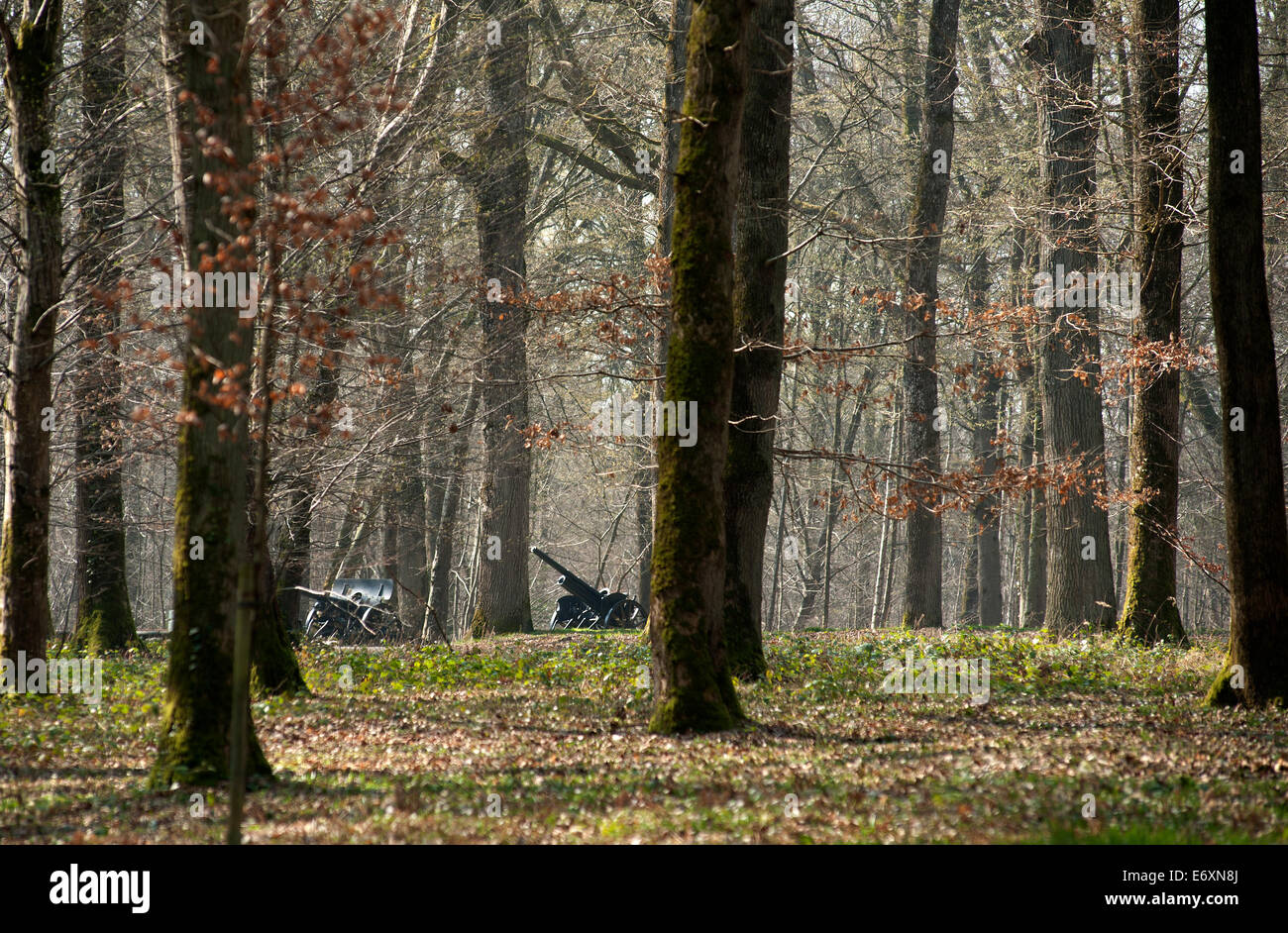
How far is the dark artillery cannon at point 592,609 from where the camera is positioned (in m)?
21.1

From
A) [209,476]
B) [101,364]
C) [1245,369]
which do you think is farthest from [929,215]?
[209,476]

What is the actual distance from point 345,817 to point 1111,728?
5.58 metres

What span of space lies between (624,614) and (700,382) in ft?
46.3

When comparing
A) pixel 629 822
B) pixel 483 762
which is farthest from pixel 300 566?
pixel 629 822

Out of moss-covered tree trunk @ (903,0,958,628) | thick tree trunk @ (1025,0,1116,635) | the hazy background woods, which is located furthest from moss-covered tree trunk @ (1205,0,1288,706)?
moss-covered tree trunk @ (903,0,958,628)

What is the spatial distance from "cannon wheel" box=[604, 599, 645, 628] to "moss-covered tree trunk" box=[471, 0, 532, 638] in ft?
6.81

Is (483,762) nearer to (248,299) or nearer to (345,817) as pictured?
(345,817)

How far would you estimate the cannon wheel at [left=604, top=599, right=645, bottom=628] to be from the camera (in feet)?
69.8

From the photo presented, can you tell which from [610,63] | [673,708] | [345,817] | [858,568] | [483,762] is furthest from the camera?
[858,568]

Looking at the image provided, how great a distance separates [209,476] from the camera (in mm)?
6211

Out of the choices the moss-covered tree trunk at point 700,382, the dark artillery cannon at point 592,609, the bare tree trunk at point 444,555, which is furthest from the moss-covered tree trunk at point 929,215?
the moss-covered tree trunk at point 700,382

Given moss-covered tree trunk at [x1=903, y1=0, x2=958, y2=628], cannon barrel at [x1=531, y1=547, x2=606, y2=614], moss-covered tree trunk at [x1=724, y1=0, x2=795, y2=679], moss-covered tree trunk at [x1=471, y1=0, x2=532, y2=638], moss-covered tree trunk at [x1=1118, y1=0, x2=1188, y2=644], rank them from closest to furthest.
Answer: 1. moss-covered tree trunk at [x1=724, y1=0, x2=795, y2=679]
2. moss-covered tree trunk at [x1=1118, y1=0, x2=1188, y2=644]
3. moss-covered tree trunk at [x1=471, y1=0, x2=532, y2=638]
4. moss-covered tree trunk at [x1=903, y1=0, x2=958, y2=628]
5. cannon barrel at [x1=531, y1=547, x2=606, y2=614]

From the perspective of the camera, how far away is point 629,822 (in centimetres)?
530

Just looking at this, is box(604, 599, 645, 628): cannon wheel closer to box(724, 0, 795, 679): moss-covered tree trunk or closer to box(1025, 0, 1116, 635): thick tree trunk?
box(1025, 0, 1116, 635): thick tree trunk
